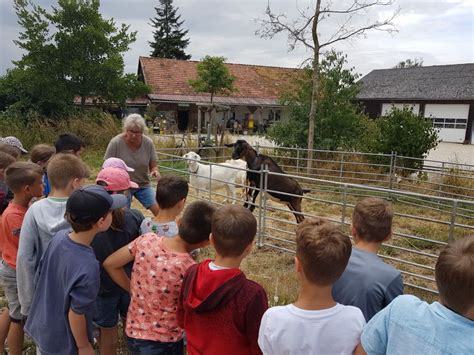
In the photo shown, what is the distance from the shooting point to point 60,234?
213cm

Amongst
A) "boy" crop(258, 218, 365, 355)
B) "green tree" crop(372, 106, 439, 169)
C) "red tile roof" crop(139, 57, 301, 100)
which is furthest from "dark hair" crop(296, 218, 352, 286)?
"red tile roof" crop(139, 57, 301, 100)

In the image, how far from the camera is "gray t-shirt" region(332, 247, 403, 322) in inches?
77.1

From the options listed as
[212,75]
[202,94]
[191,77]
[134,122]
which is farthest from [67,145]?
[191,77]

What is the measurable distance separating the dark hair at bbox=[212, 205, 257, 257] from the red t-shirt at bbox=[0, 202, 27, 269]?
1547mm

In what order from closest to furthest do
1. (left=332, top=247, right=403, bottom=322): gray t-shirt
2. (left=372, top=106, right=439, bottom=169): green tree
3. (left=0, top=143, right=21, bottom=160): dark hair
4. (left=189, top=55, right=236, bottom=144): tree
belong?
(left=332, top=247, right=403, bottom=322): gray t-shirt < (left=0, top=143, right=21, bottom=160): dark hair < (left=372, top=106, right=439, bottom=169): green tree < (left=189, top=55, right=236, bottom=144): tree

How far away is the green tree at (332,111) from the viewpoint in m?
13.1

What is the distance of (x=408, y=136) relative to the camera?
10977mm

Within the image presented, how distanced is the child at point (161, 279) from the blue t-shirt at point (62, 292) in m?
0.22

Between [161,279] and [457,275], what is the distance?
134cm

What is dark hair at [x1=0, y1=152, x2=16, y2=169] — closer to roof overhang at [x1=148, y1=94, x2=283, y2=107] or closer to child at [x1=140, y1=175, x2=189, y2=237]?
child at [x1=140, y1=175, x2=189, y2=237]

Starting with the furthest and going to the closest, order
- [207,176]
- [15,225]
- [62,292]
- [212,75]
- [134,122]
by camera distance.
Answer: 1. [212,75]
2. [207,176]
3. [134,122]
4. [15,225]
5. [62,292]

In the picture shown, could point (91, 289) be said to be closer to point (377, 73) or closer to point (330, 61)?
point (330, 61)

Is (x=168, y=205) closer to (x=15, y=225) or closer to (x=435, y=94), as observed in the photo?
(x=15, y=225)

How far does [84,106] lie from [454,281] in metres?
19.8
